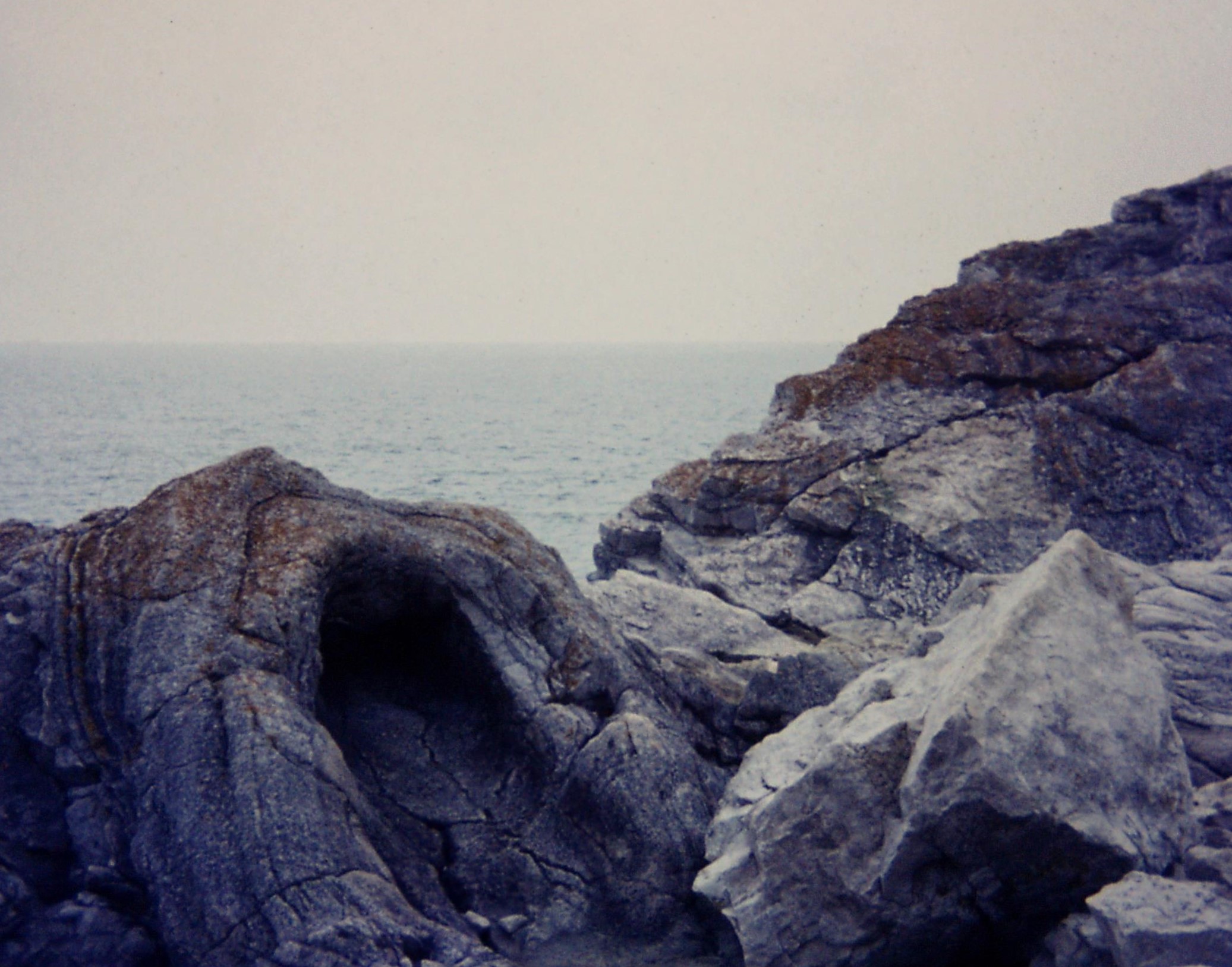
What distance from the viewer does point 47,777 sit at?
7.01 m

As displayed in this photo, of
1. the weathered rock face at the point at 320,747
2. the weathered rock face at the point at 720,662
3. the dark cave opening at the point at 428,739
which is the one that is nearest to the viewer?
the weathered rock face at the point at 320,747

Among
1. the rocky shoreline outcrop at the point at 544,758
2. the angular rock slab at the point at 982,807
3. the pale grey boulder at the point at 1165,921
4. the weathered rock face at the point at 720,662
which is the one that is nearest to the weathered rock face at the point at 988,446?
the weathered rock face at the point at 720,662

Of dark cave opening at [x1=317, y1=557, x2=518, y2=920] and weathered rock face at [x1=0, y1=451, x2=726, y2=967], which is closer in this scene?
weathered rock face at [x1=0, y1=451, x2=726, y2=967]

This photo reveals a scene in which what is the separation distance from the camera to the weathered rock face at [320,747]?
20.6ft

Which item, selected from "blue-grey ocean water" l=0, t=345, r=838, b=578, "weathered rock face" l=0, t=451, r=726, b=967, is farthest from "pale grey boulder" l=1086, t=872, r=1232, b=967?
"blue-grey ocean water" l=0, t=345, r=838, b=578

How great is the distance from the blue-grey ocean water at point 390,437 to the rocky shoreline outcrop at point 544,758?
11.7 metres

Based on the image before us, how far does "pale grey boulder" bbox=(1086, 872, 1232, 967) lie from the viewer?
4.84 metres

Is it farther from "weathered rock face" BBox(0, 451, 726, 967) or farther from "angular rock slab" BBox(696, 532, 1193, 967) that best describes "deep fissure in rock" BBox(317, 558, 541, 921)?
"angular rock slab" BBox(696, 532, 1193, 967)

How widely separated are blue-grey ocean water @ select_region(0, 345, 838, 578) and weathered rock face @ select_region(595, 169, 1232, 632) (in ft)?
25.5

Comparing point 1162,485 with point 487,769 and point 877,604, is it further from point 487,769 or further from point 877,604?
point 487,769

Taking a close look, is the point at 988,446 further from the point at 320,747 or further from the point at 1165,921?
the point at 320,747

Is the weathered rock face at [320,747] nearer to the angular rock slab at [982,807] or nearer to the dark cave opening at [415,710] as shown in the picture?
the dark cave opening at [415,710]

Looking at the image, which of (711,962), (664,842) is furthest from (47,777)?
(711,962)

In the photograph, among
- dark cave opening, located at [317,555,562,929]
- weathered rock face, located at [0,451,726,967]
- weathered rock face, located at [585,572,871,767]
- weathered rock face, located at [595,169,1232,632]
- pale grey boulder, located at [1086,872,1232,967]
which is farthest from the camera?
weathered rock face, located at [595,169,1232,632]
